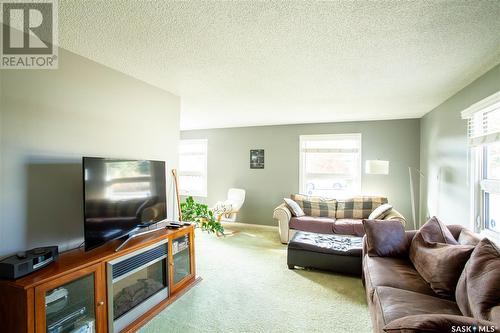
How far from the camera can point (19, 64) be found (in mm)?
1735

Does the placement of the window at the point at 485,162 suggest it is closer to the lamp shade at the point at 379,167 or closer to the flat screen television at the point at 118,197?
the lamp shade at the point at 379,167

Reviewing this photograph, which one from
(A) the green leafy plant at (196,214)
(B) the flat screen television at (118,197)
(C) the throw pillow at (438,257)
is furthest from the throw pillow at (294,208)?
(B) the flat screen television at (118,197)

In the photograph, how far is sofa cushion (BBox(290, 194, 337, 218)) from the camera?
4.50 m

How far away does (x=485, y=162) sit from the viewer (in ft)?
8.23

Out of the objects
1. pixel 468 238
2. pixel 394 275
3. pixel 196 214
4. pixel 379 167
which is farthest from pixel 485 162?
pixel 196 214

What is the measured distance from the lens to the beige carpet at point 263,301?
2.03m

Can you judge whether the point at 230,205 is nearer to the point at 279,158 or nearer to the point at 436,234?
the point at 279,158

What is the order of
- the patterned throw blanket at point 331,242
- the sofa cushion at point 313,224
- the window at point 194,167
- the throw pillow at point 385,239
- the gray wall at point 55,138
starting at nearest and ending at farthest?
the gray wall at point 55,138 → the throw pillow at point 385,239 → the patterned throw blanket at point 331,242 → the sofa cushion at point 313,224 → the window at point 194,167

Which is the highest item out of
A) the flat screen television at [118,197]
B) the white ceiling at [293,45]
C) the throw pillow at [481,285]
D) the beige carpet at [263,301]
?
the white ceiling at [293,45]

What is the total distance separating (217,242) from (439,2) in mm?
4062

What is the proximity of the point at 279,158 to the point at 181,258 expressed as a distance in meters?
3.25

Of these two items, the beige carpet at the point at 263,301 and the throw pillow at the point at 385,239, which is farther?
the throw pillow at the point at 385,239

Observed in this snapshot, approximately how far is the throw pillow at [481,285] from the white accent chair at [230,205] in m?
3.92

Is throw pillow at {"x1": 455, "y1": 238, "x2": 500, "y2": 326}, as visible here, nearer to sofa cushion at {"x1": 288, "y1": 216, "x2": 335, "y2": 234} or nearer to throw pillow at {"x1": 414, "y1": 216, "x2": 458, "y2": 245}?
throw pillow at {"x1": 414, "y1": 216, "x2": 458, "y2": 245}
